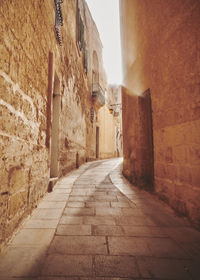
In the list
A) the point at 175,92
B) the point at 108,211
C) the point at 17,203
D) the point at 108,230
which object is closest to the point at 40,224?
the point at 17,203

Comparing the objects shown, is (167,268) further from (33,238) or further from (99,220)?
(33,238)

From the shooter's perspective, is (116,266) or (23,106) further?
(23,106)

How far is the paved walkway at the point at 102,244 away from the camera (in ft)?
4.22

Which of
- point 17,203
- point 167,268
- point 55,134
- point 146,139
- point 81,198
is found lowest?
point 167,268

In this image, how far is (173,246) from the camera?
5.35ft

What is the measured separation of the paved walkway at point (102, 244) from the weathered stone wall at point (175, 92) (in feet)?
1.63

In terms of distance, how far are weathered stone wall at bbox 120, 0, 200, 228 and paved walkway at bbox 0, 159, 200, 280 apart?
496mm

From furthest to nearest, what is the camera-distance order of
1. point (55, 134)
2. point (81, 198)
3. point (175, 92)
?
point (55, 134), point (81, 198), point (175, 92)

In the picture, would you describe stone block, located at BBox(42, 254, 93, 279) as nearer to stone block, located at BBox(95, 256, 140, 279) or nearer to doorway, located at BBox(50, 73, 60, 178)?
stone block, located at BBox(95, 256, 140, 279)

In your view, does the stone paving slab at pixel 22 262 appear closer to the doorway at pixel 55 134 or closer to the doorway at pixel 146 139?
the doorway at pixel 55 134

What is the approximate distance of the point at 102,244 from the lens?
166cm

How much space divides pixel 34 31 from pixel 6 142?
197 cm

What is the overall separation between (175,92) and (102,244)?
260 cm

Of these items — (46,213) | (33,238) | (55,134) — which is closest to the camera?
(33,238)
